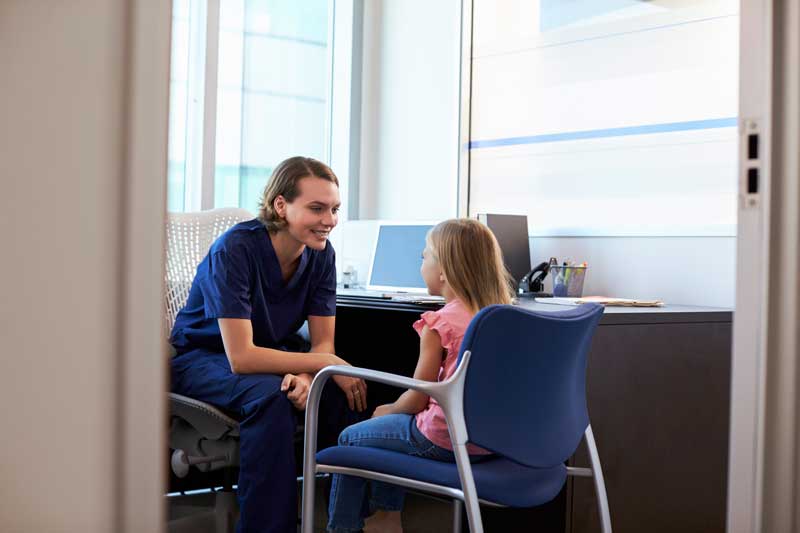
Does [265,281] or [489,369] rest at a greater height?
[265,281]

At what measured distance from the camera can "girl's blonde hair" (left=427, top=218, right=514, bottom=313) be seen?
6.73ft

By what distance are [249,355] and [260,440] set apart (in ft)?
0.76

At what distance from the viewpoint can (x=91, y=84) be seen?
0.74m

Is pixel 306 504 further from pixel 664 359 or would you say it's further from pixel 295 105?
pixel 295 105

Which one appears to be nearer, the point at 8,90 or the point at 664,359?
the point at 8,90

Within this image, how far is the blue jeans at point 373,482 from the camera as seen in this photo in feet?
6.22

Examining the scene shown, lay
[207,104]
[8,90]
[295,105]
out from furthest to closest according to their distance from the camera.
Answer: [295,105], [207,104], [8,90]

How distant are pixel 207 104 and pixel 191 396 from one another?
153 centimetres

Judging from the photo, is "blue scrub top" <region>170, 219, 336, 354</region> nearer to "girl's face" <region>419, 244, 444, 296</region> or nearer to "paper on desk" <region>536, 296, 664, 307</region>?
"girl's face" <region>419, 244, 444, 296</region>

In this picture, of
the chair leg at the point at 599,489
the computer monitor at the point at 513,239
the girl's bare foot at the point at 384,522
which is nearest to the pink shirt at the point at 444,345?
the chair leg at the point at 599,489

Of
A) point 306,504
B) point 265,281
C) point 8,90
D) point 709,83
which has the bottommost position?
point 306,504

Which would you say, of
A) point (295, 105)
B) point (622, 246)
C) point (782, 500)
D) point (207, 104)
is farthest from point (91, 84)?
point (295, 105)

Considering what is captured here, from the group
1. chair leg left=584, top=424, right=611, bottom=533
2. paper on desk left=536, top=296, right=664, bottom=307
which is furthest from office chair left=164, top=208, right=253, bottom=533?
paper on desk left=536, top=296, right=664, bottom=307

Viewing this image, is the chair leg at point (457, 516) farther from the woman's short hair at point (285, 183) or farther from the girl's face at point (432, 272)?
the woman's short hair at point (285, 183)
